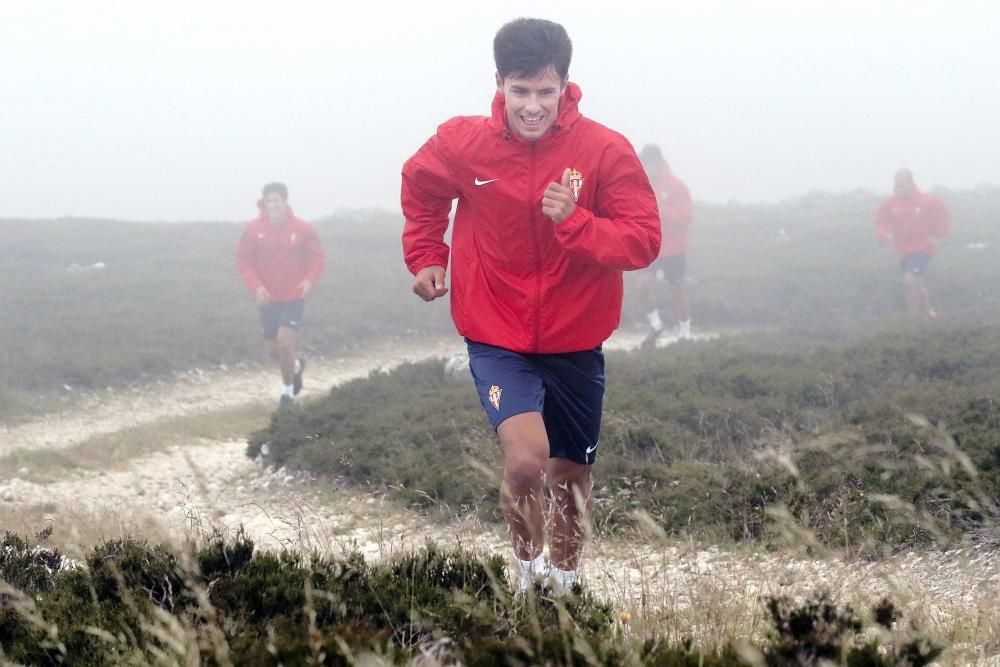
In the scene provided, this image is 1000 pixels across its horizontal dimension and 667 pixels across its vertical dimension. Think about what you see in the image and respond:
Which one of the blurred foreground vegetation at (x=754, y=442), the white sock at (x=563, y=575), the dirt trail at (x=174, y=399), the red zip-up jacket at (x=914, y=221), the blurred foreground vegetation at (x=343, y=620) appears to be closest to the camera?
the blurred foreground vegetation at (x=343, y=620)

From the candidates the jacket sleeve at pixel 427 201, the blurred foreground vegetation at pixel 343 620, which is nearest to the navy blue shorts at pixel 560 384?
the jacket sleeve at pixel 427 201

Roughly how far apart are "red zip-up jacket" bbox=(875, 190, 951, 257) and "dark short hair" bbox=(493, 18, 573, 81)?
52.0 feet

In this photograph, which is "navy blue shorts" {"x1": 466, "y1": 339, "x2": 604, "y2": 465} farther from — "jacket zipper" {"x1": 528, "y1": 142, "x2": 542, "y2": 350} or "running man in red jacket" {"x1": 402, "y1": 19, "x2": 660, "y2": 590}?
"jacket zipper" {"x1": 528, "y1": 142, "x2": 542, "y2": 350}

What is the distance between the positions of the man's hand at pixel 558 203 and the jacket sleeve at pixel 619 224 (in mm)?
30

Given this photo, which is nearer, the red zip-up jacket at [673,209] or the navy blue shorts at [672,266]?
the red zip-up jacket at [673,209]

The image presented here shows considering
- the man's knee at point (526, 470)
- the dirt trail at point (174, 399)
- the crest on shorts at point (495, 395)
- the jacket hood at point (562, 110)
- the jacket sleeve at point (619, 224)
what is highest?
the jacket hood at point (562, 110)

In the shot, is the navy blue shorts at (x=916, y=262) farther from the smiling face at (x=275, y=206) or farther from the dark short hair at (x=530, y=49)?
the dark short hair at (x=530, y=49)

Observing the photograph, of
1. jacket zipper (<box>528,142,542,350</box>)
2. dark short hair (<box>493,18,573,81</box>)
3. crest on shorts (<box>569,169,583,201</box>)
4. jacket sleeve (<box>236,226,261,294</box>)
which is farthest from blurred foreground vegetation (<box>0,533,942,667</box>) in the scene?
jacket sleeve (<box>236,226,261,294</box>)

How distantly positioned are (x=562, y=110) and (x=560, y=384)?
1.22 metres

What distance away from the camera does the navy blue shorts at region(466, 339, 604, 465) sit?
4246 mm

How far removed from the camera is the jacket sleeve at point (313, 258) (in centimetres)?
1370

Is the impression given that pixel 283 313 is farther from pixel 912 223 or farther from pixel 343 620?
pixel 912 223

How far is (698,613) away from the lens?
11.0 ft

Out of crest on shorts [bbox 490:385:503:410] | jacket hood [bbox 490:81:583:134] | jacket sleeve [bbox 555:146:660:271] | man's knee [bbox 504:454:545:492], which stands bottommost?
man's knee [bbox 504:454:545:492]
